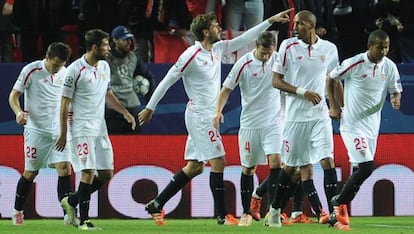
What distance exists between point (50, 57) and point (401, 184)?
495 cm

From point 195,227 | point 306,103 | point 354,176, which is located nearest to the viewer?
point 354,176

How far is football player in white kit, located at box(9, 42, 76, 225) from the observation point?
15281 mm

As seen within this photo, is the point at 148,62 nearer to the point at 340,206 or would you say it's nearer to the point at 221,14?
the point at 221,14

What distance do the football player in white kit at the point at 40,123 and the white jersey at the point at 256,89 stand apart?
2104 mm

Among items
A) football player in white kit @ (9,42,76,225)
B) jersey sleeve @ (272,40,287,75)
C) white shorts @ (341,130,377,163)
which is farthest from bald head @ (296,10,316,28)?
football player in white kit @ (9,42,76,225)

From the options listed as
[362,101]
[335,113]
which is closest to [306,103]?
[335,113]

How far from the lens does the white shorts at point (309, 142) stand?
13.9 meters

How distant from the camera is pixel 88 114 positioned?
14.2 metres

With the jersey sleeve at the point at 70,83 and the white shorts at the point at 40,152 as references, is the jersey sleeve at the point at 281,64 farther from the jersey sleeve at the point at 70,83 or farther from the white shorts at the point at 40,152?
the white shorts at the point at 40,152

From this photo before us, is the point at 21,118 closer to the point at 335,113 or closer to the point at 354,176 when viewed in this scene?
the point at 335,113

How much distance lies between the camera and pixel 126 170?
1673 centimetres

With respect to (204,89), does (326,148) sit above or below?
below

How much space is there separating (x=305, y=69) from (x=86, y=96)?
242 cm

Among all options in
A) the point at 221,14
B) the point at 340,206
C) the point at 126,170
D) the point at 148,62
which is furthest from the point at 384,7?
the point at 340,206
